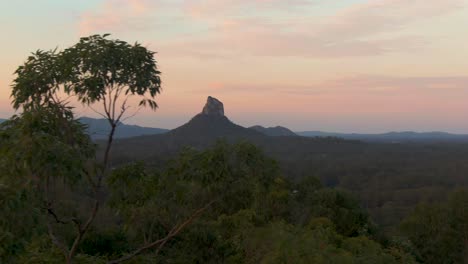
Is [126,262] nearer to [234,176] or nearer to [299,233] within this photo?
[234,176]

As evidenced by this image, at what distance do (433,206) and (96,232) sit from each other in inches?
1286

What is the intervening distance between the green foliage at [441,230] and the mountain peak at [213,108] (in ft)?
377

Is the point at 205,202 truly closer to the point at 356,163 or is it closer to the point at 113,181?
the point at 113,181

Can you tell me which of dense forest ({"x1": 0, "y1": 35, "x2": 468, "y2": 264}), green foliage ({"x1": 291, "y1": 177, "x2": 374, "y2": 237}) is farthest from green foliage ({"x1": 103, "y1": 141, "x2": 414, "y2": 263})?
green foliage ({"x1": 291, "y1": 177, "x2": 374, "y2": 237})

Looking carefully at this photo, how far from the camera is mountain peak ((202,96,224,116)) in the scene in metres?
152

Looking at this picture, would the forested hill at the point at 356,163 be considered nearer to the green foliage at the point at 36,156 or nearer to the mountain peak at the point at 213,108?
the mountain peak at the point at 213,108

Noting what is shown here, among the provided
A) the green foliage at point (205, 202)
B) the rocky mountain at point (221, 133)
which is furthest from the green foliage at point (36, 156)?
the rocky mountain at point (221, 133)

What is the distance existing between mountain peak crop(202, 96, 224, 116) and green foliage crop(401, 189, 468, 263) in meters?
115

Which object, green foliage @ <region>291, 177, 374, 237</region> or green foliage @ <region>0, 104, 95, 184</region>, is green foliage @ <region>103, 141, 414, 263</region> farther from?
green foliage @ <region>291, 177, 374, 237</region>

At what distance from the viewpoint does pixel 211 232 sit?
13.7 m

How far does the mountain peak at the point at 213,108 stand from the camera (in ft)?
500

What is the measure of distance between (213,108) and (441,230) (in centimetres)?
12588

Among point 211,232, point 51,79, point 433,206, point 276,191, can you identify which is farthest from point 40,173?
point 433,206

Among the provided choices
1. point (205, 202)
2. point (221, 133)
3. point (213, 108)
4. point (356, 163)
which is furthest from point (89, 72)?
point (213, 108)
